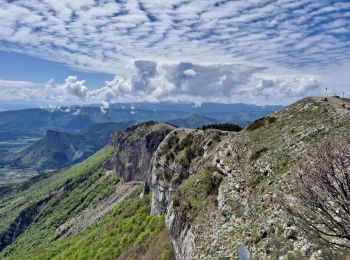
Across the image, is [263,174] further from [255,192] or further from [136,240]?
[136,240]

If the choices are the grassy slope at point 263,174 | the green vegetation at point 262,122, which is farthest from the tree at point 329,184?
the green vegetation at point 262,122

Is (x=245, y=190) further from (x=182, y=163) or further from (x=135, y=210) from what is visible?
(x=135, y=210)

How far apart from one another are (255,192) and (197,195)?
15311 mm

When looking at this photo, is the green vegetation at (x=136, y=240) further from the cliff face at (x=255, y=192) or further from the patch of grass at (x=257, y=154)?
the patch of grass at (x=257, y=154)

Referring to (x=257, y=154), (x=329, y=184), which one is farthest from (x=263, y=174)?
(x=329, y=184)

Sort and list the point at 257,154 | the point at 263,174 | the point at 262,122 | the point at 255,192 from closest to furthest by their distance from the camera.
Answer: the point at 255,192 < the point at 263,174 < the point at 257,154 < the point at 262,122

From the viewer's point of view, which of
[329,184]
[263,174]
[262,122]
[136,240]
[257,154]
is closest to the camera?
[329,184]

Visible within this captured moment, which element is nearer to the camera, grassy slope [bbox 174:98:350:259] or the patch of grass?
grassy slope [bbox 174:98:350:259]

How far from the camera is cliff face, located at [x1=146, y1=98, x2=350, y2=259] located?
118 feet

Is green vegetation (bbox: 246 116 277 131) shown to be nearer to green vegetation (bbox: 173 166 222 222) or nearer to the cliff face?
the cliff face

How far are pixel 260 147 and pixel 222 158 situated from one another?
8604mm

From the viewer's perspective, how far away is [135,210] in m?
112

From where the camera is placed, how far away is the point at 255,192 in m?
45.0

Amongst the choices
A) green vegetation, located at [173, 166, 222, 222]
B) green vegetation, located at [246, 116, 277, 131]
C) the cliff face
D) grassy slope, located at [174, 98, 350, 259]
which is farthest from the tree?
green vegetation, located at [246, 116, 277, 131]
